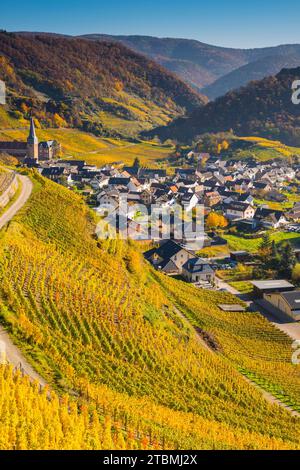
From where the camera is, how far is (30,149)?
64312 millimetres

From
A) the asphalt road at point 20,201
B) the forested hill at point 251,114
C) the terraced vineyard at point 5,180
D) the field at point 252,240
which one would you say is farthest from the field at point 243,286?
the forested hill at point 251,114

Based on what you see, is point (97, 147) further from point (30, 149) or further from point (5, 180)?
point (5, 180)

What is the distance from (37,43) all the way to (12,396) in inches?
5904

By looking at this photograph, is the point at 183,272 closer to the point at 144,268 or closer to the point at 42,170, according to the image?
the point at 144,268

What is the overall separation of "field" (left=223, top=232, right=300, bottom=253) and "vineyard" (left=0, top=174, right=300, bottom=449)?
1549 centimetres

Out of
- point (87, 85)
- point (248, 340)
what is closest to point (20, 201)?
point (248, 340)

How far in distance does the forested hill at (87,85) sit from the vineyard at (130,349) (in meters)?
69.8

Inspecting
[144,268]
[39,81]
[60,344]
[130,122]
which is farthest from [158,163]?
[60,344]

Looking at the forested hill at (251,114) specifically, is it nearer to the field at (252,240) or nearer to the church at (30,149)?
the church at (30,149)

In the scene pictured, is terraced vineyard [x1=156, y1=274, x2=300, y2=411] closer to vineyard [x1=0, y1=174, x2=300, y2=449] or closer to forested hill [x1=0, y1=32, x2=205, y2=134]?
vineyard [x1=0, y1=174, x2=300, y2=449]

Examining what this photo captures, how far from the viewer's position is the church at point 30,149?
6359cm

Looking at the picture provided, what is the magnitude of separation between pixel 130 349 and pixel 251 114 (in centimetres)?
9696

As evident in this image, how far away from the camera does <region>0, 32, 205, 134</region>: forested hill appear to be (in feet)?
310

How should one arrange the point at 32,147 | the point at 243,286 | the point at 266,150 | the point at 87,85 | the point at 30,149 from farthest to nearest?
the point at 87,85
the point at 266,150
the point at 30,149
the point at 32,147
the point at 243,286
